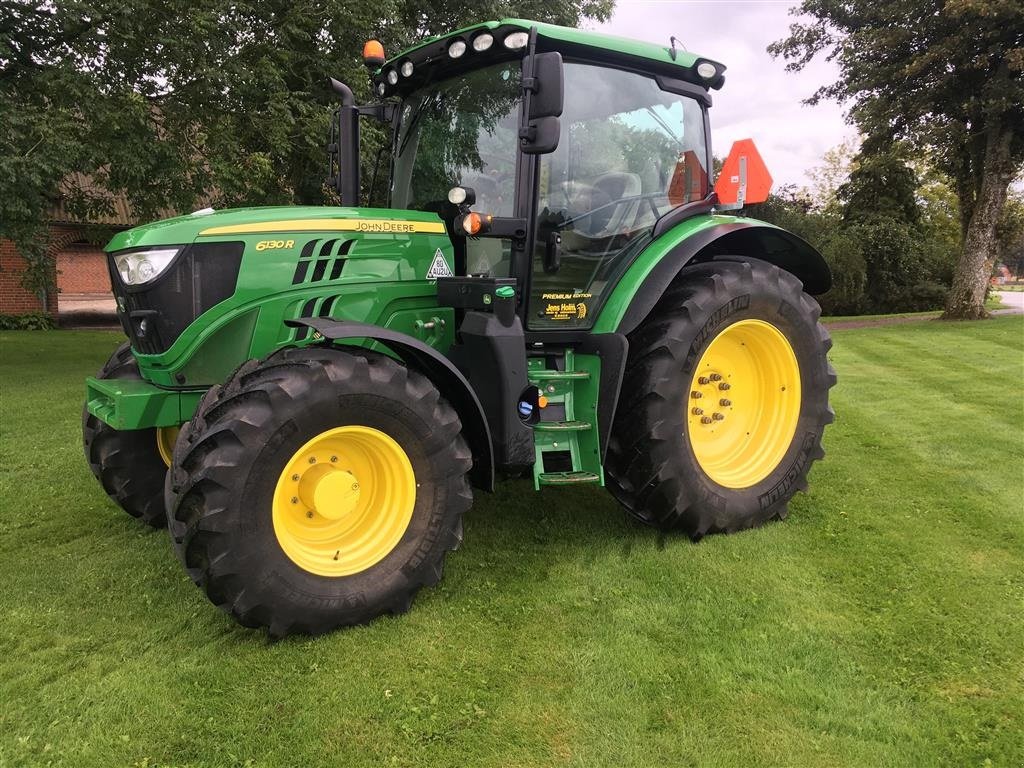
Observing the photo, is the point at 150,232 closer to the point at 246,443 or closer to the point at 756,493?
the point at 246,443

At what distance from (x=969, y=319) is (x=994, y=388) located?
9153 mm

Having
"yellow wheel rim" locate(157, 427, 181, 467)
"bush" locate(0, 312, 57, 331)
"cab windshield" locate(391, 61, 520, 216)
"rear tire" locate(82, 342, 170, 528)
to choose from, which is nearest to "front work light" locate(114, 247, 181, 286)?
"rear tire" locate(82, 342, 170, 528)

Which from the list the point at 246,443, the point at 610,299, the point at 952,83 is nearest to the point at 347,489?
the point at 246,443

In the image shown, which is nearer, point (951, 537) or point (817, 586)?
point (817, 586)

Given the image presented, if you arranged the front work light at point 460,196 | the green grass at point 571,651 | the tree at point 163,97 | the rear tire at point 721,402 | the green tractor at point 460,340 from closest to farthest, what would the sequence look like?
1. the green grass at point 571,651
2. the green tractor at point 460,340
3. the front work light at point 460,196
4. the rear tire at point 721,402
5. the tree at point 163,97

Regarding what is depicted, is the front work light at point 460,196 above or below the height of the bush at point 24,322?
above

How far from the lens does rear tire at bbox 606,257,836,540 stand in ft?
11.6

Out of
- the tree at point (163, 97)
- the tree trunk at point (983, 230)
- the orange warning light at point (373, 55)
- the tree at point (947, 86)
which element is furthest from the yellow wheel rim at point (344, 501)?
the tree trunk at point (983, 230)

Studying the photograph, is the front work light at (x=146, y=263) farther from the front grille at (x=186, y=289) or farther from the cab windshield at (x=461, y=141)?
the cab windshield at (x=461, y=141)

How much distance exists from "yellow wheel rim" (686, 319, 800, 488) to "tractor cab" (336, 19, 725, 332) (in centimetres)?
81

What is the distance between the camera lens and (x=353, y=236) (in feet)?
10.6

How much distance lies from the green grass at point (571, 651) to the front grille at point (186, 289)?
1.14 meters

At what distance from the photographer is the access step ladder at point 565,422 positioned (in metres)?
3.43

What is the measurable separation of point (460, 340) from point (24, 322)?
55.8 feet
